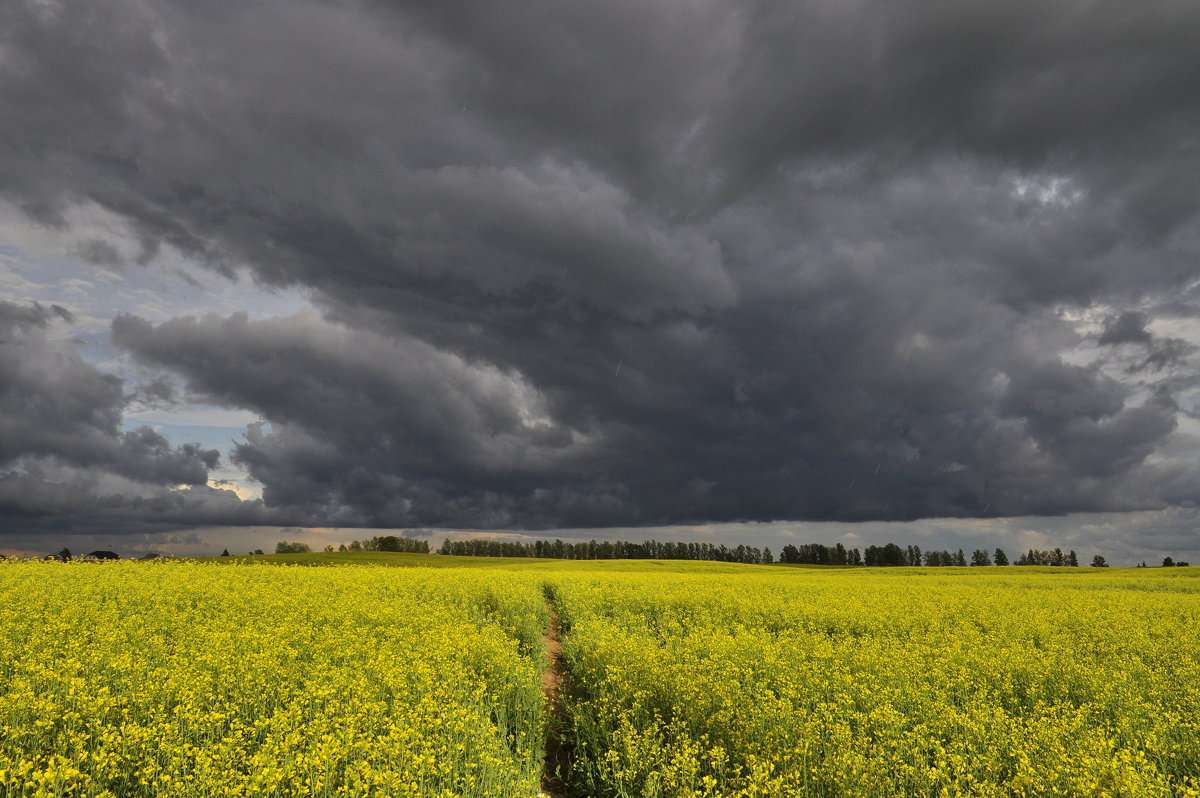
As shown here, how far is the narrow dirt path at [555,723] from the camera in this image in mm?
8578

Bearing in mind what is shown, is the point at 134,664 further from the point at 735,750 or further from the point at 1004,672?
the point at 1004,672

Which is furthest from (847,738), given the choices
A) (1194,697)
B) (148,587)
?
(148,587)

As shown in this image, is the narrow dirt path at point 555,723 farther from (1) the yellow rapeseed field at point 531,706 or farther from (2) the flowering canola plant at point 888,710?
(2) the flowering canola plant at point 888,710

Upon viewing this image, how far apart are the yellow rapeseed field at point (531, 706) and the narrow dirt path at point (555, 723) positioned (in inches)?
10.5

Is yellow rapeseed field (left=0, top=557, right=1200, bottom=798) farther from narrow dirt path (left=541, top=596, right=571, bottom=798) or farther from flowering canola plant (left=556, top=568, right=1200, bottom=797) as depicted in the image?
narrow dirt path (left=541, top=596, right=571, bottom=798)

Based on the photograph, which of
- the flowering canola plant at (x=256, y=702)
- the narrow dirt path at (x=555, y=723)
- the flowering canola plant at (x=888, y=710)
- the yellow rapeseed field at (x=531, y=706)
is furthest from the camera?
the narrow dirt path at (x=555, y=723)

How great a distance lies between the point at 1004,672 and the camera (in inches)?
443

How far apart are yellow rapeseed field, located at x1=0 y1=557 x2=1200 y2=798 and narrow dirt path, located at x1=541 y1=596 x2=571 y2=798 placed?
0.27 meters

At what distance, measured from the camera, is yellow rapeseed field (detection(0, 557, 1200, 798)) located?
5.89 m

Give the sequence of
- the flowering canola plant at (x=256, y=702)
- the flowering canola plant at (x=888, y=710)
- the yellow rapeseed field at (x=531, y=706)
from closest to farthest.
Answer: the flowering canola plant at (x=256, y=702) → the yellow rapeseed field at (x=531, y=706) → the flowering canola plant at (x=888, y=710)

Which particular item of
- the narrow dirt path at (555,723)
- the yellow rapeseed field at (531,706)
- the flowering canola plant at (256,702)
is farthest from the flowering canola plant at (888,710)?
the flowering canola plant at (256,702)

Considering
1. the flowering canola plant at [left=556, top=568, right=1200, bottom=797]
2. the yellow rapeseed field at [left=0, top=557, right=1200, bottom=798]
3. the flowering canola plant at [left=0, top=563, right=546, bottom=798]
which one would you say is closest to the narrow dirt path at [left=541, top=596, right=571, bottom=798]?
the yellow rapeseed field at [left=0, top=557, right=1200, bottom=798]

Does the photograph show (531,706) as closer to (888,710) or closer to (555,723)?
(555,723)

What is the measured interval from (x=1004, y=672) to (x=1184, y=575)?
54.9 metres
